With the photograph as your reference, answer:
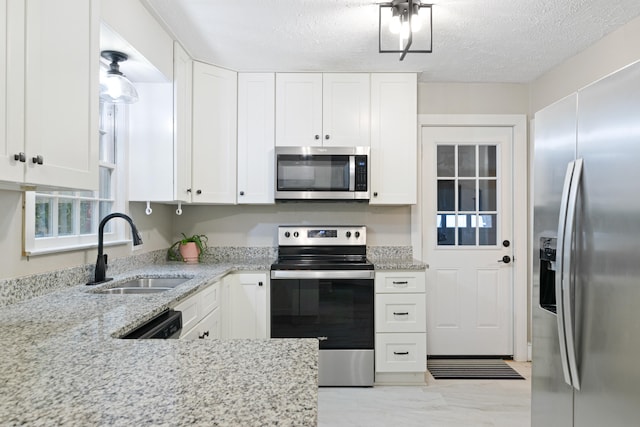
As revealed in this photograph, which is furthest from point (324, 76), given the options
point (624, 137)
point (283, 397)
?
point (283, 397)

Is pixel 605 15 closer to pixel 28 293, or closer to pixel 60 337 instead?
pixel 60 337

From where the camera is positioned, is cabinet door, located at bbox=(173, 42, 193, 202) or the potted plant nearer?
cabinet door, located at bbox=(173, 42, 193, 202)

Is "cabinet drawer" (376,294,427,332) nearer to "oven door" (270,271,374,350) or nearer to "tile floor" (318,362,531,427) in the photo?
"oven door" (270,271,374,350)

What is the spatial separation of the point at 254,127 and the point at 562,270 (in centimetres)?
234

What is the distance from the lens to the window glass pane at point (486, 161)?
3.53 m

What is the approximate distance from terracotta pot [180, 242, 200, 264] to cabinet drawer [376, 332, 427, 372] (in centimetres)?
153

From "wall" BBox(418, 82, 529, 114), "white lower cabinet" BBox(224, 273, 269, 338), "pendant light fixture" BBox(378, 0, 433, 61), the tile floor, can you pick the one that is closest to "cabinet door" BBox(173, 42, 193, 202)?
"white lower cabinet" BBox(224, 273, 269, 338)

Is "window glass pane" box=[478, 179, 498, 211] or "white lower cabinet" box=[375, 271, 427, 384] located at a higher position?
"window glass pane" box=[478, 179, 498, 211]

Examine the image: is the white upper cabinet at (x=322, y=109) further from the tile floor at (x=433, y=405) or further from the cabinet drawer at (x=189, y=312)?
the tile floor at (x=433, y=405)

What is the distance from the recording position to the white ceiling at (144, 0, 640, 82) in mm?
2219

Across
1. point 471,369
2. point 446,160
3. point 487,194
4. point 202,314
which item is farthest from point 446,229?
point 202,314

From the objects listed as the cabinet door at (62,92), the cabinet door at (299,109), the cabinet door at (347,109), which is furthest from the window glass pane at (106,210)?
the cabinet door at (347,109)

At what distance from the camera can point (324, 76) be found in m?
3.20

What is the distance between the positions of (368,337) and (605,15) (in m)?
2.41
